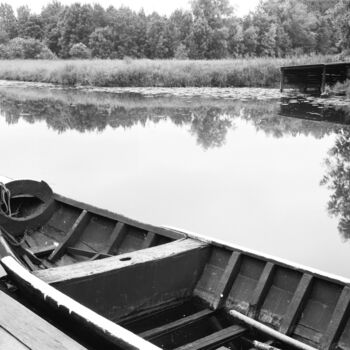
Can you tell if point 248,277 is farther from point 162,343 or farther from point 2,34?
point 2,34

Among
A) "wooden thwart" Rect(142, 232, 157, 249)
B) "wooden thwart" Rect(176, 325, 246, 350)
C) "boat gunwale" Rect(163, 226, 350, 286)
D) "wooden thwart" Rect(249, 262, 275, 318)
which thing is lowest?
"wooden thwart" Rect(176, 325, 246, 350)

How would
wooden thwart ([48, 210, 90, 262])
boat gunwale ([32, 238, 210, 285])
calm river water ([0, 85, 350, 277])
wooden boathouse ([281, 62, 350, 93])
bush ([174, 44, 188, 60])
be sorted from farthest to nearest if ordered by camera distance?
bush ([174, 44, 188, 60])
wooden boathouse ([281, 62, 350, 93])
calm river water ([0, 85, 350, 277])
wooden thwart ([48, 210, 90, 262])
boat gunwale ([32, 238, 210, 285])

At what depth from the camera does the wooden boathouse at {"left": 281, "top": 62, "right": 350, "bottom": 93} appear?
24281 millimetres

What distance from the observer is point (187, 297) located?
4.02m

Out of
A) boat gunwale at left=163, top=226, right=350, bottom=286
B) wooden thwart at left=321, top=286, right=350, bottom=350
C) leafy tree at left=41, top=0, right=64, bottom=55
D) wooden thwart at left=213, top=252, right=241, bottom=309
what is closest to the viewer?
wooden thwart at left=321, top=286, right=350, bottom=350

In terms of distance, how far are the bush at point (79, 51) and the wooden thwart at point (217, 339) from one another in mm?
52178

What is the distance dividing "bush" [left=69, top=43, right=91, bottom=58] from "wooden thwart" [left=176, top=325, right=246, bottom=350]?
5218 centimetres

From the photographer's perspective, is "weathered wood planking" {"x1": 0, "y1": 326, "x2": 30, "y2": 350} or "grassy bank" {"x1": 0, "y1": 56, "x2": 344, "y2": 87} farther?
"grassy bank" {"x1": 0, "y1": 56, "x2": 344, "y2": 87}

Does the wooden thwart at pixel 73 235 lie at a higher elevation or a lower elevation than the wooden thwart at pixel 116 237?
lower

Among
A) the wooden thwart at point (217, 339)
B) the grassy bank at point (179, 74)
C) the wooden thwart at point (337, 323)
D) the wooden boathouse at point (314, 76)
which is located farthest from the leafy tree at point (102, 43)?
the wooden thwart at point (337, 323)

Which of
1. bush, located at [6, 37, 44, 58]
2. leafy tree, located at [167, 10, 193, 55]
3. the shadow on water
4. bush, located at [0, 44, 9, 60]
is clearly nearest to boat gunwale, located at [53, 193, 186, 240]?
the shadow on water

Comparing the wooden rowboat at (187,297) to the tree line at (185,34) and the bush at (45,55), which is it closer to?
the tree line at (185,34)

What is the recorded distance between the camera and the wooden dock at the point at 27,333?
2990mm

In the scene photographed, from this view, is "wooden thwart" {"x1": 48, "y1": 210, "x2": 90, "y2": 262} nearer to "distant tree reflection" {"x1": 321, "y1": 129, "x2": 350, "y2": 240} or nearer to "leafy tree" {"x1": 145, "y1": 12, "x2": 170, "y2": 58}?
"distant tree reflection" {"x1": 321, "y1": 129, "x2": 350, "y2": 240}
